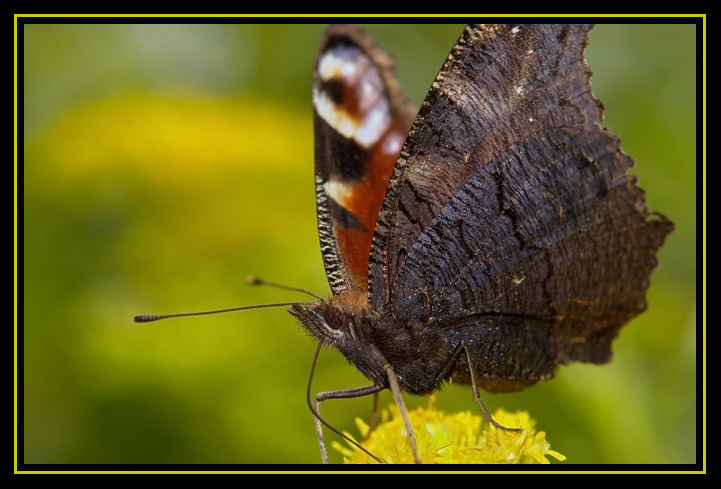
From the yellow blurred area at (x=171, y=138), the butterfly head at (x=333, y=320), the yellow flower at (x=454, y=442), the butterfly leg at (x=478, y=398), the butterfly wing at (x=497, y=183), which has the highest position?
the yellow blurred area at (x=171, y=138)

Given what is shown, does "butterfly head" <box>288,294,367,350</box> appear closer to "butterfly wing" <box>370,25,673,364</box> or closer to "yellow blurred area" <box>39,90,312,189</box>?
"butterfly wing" <box>370,25,673,364</box>

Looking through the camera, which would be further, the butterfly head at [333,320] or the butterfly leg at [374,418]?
the butterfly leg at [374,418]

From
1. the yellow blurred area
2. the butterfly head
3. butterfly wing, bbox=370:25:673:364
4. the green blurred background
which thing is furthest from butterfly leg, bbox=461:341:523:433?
the yellow blurred area

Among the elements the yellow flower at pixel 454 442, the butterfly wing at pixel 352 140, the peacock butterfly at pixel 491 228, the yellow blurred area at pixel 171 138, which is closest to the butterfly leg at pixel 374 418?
the yellow flower at pixel 454 442

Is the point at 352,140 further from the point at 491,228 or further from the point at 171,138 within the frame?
the point at 171,138

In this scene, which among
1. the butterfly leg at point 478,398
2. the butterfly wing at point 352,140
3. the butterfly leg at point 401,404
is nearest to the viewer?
the butterfly leg at point 401,404

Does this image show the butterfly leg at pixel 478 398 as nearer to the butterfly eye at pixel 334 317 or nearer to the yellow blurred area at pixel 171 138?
the butterfly eye at pixel 334 317

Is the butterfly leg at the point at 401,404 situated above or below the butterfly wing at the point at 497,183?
below

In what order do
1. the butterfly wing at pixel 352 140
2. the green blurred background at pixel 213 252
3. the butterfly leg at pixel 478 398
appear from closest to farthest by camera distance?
1. the butterfly leg at pixel 478 398
2. the butterfly wing at pixel 352 140
3. the green blurred background at pixel 213 252
